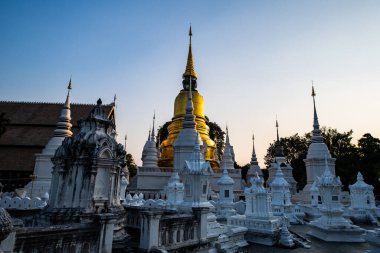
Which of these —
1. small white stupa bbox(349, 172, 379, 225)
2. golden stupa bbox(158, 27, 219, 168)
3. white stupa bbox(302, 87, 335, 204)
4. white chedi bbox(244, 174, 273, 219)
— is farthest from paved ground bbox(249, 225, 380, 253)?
golden stupa bbox(158, 27, 219, 168)

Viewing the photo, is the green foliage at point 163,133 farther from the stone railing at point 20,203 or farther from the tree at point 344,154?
the stone railing at point 20,203

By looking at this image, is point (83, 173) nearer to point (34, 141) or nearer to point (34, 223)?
point (34, 223)

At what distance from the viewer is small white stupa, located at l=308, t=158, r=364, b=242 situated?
1234 centimetres

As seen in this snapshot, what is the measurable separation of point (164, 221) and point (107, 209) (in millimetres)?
2017

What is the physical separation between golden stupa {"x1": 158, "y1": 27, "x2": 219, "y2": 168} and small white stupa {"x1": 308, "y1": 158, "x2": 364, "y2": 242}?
13782 mm

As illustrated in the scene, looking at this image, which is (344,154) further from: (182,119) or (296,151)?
(182,119)

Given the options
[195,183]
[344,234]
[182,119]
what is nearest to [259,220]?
[195,183]

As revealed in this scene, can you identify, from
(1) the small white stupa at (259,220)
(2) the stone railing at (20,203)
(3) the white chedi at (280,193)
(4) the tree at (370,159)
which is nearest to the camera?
(1) the small white stupa at (259,220)

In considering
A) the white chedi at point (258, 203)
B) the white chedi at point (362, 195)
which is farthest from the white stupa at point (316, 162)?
the white chedi at point (258, 203)

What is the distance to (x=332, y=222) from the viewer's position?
1305 cm

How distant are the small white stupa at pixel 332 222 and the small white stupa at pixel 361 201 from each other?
753 cm

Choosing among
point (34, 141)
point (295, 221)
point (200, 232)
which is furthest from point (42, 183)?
point (295, 221)

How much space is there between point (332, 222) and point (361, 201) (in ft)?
31.4

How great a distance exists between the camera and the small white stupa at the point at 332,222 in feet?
40.5
